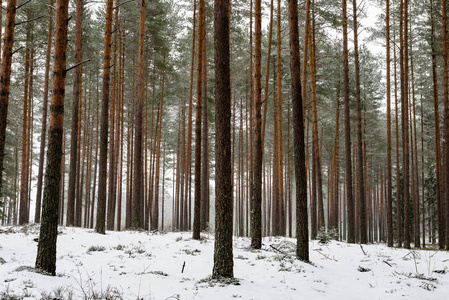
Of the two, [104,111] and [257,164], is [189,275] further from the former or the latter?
[104,111]

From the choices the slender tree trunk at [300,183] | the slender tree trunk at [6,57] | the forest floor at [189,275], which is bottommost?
the forest floor at [189,275]

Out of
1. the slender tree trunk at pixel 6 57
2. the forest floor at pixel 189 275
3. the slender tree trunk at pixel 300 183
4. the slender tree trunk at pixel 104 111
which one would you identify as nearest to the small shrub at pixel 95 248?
the forest floor at pixel 189 275

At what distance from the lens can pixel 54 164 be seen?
5.50 meters

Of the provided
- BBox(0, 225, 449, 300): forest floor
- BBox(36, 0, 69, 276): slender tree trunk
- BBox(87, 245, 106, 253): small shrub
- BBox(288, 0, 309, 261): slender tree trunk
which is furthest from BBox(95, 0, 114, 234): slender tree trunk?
BBox(288, 0, 309, 261): slender tree trunk

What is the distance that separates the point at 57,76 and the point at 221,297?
4942 mm

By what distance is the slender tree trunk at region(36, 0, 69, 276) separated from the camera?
534cm

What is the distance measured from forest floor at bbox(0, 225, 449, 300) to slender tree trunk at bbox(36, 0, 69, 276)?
1.08 feet

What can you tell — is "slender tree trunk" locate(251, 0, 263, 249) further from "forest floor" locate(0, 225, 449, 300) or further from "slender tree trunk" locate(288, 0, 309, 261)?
"slender tree trunk" locate(288, 0, 309, 261)

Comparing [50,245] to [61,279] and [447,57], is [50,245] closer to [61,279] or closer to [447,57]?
[61,279]

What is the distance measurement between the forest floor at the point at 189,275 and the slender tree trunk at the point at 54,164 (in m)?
0.33

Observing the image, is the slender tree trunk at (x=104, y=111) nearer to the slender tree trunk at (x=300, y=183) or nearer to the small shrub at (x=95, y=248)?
the small shrub at (x=95, y=248)

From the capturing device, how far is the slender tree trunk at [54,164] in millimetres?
5336

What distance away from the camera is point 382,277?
723cm

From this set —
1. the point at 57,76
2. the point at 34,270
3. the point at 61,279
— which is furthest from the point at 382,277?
the point at 57,76
